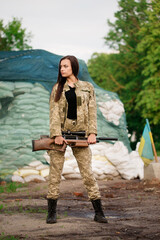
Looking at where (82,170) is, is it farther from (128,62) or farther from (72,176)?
(128,62)

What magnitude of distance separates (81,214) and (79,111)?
1261 mm

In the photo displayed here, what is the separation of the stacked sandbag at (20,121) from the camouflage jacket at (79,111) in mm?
4357

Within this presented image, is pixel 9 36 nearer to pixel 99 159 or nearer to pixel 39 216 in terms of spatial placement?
pixel 99 159

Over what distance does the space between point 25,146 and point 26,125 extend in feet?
1.58

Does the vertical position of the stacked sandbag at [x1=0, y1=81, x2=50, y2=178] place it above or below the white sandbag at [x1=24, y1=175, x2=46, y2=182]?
above

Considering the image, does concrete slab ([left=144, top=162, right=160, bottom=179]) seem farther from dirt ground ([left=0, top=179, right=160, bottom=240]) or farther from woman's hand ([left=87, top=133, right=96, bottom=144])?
woman's hand ([left=87, top=133, right=96, bottom=144])

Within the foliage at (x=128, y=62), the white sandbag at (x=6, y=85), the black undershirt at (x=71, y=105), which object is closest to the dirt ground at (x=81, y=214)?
the black undershirt at (x=71, y=105)

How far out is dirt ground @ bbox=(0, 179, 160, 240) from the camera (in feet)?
11.3

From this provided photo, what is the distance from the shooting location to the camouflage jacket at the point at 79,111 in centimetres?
389

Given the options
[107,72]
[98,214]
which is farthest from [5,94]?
→ [107,72]

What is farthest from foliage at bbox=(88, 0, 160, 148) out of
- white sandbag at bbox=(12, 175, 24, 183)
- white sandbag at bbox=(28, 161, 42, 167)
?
white sandbag at bbox=(12, 175, 24, 183)

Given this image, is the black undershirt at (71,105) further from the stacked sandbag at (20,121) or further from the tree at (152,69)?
the tree at (152,69)

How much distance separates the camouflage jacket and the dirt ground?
90 cm

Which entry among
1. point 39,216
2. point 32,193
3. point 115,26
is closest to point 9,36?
point 115,26
